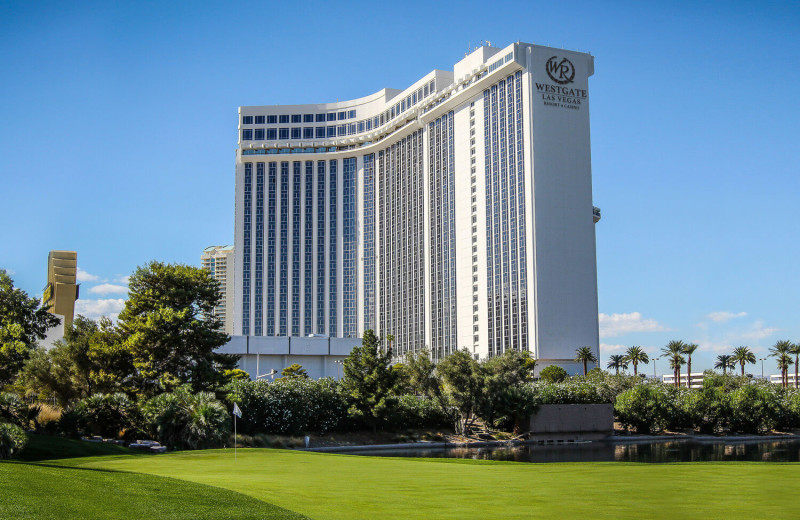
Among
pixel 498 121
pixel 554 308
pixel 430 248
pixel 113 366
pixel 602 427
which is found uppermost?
pixel 498 121

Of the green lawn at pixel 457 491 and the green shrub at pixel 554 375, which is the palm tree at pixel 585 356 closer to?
the green shrub at pixel 554 375

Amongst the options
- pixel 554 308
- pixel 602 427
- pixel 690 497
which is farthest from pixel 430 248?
pixel 690 497

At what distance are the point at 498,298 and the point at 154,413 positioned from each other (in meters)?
86.1

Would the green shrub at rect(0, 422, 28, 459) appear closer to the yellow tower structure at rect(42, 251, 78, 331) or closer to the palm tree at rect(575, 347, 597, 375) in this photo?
the yellow tower structure at rect(42, 251, 78, 331)

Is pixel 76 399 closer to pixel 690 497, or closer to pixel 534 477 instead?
pixel 534 477

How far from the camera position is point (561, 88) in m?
128

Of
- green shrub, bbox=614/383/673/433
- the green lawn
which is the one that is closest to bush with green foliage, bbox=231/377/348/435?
green shrub, bbox=614/383/673/433

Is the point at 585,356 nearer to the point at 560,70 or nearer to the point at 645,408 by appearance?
the point at 645,408

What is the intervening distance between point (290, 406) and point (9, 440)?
38260 mm

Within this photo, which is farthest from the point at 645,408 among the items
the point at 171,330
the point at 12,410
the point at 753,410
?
the point at 12,410

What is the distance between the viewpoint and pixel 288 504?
700 inches

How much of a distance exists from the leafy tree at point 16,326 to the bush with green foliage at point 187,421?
1653cm

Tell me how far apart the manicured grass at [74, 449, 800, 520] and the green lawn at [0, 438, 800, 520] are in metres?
0.03

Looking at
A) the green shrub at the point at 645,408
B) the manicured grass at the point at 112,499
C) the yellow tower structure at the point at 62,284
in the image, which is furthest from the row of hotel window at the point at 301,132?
the manicured grass at the point at 112,499
